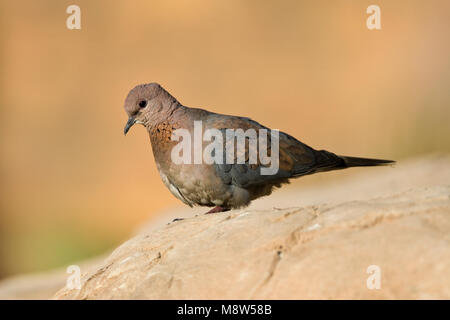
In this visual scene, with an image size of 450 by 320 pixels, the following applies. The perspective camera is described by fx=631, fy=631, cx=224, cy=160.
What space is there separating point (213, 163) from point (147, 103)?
732mm

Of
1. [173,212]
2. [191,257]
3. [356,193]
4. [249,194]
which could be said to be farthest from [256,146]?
[173,212]

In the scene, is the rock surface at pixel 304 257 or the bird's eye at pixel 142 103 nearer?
the rock surface at pixel 304 257

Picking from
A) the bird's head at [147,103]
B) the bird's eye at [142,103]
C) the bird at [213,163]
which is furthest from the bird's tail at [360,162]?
the bird's eye at [142,103]

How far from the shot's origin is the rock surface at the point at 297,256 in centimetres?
270

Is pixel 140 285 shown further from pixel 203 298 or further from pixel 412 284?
pixel 412 284

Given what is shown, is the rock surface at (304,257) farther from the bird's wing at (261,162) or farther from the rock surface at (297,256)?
the bird's wing at (261,162)

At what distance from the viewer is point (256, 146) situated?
14.2 ft

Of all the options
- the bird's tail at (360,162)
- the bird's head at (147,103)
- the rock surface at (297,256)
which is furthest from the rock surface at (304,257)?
the bird's head at (147,103)

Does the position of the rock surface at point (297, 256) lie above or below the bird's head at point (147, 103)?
below

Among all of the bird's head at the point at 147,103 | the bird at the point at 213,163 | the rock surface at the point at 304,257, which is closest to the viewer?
the rock surface at the point at 304,257

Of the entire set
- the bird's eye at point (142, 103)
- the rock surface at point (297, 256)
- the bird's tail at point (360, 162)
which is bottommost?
the rock surface at point (297, 256)

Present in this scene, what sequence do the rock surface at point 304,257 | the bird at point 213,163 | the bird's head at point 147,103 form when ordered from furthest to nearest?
the bird's head at point 147,103, the bird at point 213,163, the rock surface at point 304,257

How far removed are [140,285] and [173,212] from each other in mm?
4992

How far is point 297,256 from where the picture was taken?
295 cm
